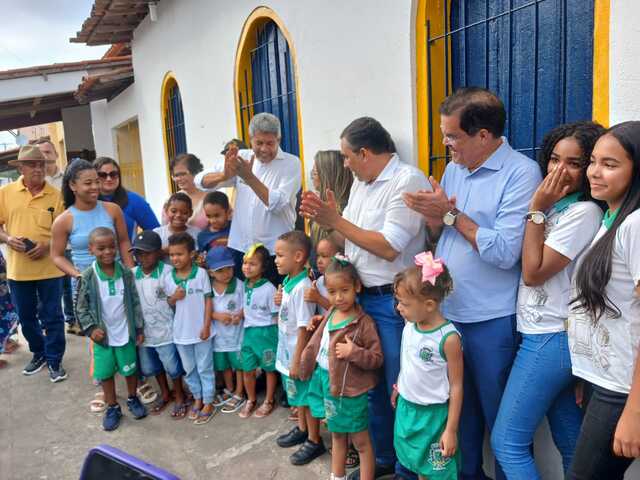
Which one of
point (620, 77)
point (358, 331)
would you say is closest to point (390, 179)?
point (358, 331)

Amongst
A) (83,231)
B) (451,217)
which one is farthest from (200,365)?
(451,217)

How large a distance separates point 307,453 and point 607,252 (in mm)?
2050

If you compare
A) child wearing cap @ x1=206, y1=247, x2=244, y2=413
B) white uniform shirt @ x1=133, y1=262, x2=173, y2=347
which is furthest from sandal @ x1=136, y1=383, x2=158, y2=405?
child wearing cap @ x1=206, y1=247, x2=244, y2=413

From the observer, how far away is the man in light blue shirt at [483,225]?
1.91 m

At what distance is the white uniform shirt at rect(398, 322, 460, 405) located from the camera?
2.09 metres

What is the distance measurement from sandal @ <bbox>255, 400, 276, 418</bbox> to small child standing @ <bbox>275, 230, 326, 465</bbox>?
394mm

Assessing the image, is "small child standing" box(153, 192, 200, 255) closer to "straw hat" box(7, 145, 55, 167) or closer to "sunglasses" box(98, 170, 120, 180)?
"sunglasses" box(98, 170, 120, 180)

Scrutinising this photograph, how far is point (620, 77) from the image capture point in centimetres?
183

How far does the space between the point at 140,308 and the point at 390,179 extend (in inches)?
83.4

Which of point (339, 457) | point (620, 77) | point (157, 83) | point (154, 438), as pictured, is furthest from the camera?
point (157, 83)

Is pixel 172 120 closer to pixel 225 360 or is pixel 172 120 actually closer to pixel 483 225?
pixel 225 360

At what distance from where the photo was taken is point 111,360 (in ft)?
11.4

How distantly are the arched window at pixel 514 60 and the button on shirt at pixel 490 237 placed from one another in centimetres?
39

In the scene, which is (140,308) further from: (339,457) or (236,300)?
(339,457)
